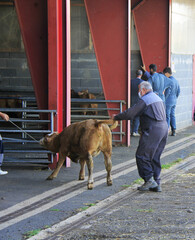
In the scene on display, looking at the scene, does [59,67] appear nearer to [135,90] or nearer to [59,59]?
[59,59]

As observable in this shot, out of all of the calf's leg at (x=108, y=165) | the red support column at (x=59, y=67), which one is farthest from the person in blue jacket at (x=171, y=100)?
the calf's leg at (x=108, y=165)

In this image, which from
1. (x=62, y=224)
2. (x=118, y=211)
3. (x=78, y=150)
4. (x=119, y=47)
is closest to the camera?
(x=62, y=224)

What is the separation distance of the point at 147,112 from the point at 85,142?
1186 millimetres

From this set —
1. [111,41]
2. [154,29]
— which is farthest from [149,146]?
[154,29]

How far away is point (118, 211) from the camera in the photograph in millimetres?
7852

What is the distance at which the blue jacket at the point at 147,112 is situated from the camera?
899 centimetres

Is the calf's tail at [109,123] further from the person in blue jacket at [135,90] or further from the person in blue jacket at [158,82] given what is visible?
the person in blue jacket at [135,90]

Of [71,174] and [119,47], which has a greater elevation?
[119,47]

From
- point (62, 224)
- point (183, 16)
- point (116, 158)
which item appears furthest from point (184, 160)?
point (183, 16)

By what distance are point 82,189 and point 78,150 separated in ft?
2.43

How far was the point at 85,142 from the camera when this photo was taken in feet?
31.0

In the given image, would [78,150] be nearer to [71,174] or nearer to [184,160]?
[71,174]

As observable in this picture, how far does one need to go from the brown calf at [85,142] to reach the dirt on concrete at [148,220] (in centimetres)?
105

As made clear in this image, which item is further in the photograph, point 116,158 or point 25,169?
point 116,158
